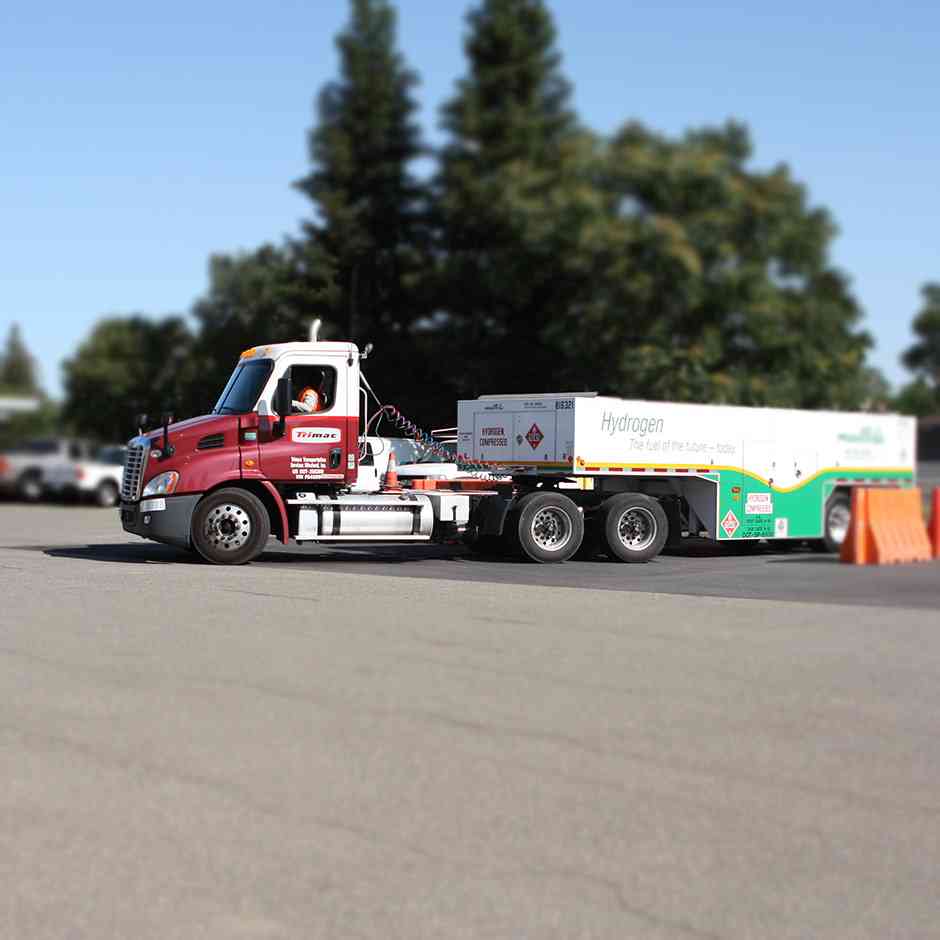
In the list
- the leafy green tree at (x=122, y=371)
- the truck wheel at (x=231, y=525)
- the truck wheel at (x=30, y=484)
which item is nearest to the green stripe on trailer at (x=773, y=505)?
the truck wheel at (x=231, y=525)

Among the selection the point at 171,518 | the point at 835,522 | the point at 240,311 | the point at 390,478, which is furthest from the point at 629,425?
the point at 240,311

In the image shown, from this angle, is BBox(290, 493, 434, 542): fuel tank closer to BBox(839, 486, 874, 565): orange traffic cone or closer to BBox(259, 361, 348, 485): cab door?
BBox(259, 361, 348, 485): cab door

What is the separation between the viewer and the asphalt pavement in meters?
5.38

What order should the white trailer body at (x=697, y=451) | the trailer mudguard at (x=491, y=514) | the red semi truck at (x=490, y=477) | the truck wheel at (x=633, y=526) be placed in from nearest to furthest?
the red semi truck at (x=490, y=477), the trailer mudguard at (x=491, y=514), the white trailer body at (x=697, y=451), the truck wheel at (x=633, y=526)

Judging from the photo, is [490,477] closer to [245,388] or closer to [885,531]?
[245,388]

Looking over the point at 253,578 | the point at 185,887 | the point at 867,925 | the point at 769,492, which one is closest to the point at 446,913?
the point at 185,887

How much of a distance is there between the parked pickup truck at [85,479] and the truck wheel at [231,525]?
84.5 feet

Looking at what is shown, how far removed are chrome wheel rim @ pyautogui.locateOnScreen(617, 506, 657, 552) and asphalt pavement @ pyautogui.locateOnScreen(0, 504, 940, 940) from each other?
26.6 ft

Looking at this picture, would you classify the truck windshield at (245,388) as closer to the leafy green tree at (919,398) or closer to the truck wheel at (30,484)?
the truck wheel at (30,484)

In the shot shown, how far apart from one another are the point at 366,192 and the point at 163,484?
42.7 m

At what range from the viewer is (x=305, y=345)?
20.9 m

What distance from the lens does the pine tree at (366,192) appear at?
60.0m

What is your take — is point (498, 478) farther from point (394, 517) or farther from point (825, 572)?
point (825, 572)

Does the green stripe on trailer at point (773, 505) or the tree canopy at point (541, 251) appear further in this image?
the tree canopy at point (541, 251)
